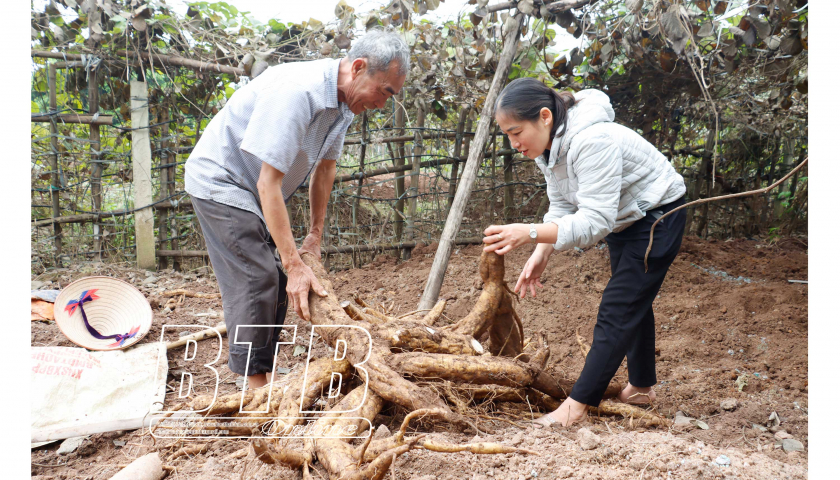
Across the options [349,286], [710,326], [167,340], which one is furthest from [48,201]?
[710,326]

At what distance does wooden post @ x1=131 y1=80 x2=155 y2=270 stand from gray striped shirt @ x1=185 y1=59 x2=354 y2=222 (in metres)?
2.56

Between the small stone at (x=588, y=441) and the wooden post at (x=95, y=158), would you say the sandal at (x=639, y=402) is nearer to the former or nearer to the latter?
the small stone at (x=588, y=441)

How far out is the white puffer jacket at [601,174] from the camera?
1777mm

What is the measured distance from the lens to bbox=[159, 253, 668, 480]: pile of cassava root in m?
1.39

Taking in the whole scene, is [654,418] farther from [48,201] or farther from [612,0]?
[48,201]

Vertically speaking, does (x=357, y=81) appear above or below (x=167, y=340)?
above

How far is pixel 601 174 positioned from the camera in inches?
70.3

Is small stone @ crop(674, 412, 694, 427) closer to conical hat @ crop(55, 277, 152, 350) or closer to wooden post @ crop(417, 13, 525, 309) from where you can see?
wooden post @ crop(417, 13, 525, 309)

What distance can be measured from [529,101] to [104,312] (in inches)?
98.6

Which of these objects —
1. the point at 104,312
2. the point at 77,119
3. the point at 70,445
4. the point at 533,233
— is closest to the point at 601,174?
the point at 533,233

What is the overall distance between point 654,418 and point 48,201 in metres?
4.74

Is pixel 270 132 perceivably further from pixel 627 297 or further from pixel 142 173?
pixel 142 173

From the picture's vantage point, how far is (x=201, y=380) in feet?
8.80

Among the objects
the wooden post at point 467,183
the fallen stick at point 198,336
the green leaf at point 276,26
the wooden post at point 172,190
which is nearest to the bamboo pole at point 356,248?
the wooden post at point 172,190
